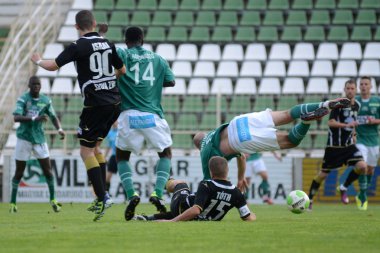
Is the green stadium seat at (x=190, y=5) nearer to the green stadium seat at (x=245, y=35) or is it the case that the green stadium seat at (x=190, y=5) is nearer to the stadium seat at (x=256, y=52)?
the green stadium seat at (x=245, y=35)

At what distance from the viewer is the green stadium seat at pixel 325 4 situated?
27.5 meters

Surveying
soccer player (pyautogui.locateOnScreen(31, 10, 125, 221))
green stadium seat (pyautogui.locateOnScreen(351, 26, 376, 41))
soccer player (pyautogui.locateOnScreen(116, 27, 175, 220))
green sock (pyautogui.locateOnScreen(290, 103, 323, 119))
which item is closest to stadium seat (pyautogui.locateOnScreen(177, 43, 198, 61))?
green stadium seat (pyautogui.locateOnScreen(351, 26, 376, 41))

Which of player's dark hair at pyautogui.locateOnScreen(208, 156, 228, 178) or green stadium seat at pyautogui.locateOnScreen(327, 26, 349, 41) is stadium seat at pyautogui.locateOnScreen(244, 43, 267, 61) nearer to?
green stadium seat at pyautogui.locateOnScreen(327, 26, 349, 41)

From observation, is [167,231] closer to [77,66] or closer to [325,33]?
[77,66]

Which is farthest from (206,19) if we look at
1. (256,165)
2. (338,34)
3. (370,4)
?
(256,165)

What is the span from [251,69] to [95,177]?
1522 centimetres

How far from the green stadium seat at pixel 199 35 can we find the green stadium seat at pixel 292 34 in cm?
230

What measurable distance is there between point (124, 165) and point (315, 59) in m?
15.1

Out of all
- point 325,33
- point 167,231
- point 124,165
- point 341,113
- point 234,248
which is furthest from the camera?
point 325,33

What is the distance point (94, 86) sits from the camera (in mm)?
10461

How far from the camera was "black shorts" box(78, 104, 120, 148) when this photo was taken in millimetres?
10492

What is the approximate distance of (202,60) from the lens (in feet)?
84.4

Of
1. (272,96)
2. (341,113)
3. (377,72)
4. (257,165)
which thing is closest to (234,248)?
(341,113)

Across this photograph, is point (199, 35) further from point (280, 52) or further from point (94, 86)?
point (94, 86)
